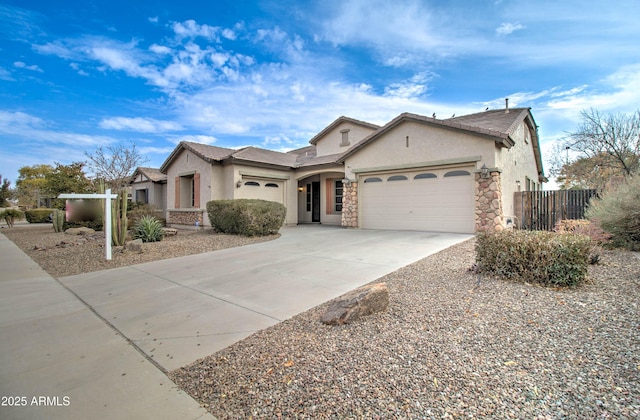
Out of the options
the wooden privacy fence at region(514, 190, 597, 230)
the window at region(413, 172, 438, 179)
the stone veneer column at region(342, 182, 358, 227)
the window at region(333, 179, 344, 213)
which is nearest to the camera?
the wooden privacy fence at region(514, 190, 597, 230)

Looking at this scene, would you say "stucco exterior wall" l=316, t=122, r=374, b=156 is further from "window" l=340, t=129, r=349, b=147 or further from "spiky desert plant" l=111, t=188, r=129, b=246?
"spiky desert plant" l=111, t=188, r=129, b=246

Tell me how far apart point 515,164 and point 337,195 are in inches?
335

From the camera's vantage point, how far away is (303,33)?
10992 mm

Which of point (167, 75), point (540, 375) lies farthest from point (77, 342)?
point (167, 75)

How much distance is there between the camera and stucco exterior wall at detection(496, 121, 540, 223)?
11164mm

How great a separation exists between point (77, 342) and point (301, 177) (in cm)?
1411

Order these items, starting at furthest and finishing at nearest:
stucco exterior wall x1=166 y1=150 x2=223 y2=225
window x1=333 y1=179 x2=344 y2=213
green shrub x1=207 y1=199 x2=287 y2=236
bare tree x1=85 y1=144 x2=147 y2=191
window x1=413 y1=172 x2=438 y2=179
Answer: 1. bare tree x1=85 y1=144 x2=147 y2=191
2. window x1=333 y1=179 x2=344 y2=213
3. stucco exterior wall x1=166 y1=150 x2=223 y2=225
4. window x1=413 y1=172 x2=438 y2=179
5. green shrub x1=207 y1=199 x2=287 y2=236

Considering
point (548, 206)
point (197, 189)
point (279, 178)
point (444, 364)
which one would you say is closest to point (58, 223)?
point (197, 189)

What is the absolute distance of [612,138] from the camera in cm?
1614

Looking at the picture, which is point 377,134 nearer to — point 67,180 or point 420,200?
point 420,200

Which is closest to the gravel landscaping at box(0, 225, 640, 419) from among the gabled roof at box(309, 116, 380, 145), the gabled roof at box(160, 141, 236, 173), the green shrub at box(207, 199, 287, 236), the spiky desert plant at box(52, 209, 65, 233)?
the green shrub at box(207, 199, 287, 236)

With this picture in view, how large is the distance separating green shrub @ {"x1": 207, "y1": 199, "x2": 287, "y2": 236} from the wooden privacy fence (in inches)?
396

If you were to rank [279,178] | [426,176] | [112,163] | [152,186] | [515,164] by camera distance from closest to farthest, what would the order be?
[426,176] < [515,164] < [279,178] < [112,163] < [152,186]

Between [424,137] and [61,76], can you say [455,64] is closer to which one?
[424,137]
